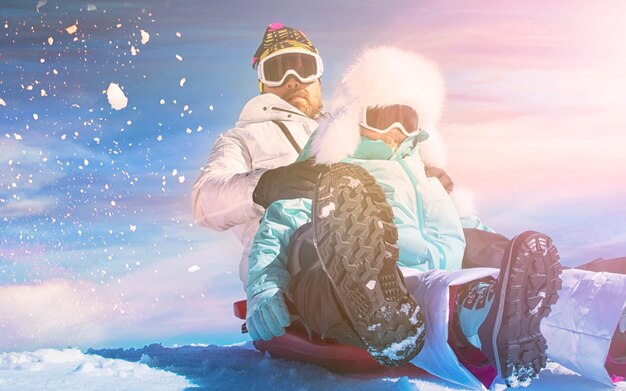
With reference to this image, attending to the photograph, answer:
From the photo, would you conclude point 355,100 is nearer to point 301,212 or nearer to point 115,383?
point 301,212

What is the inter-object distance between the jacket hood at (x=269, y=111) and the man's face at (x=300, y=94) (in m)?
0.09

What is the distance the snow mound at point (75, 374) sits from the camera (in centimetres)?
211

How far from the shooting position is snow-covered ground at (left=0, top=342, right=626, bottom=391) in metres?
2.05

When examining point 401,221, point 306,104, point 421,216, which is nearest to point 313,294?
point 401,221

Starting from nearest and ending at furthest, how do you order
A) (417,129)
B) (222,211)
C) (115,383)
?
1. (115,383)
2. (417,129)
3. (222,211)

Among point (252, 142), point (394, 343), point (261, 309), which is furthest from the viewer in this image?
point (252, 142)

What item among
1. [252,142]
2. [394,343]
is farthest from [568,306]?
[252,142]

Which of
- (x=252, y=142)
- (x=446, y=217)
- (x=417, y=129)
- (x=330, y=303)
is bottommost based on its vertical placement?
(x=330, y=303)

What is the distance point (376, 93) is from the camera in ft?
7.75

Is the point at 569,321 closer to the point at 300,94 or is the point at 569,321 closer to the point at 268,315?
the point at 268,315

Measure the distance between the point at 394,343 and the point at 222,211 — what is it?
146cm

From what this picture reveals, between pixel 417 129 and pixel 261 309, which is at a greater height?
pixel 417 129

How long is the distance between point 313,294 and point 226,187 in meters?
1.18

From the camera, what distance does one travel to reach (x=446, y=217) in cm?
234
